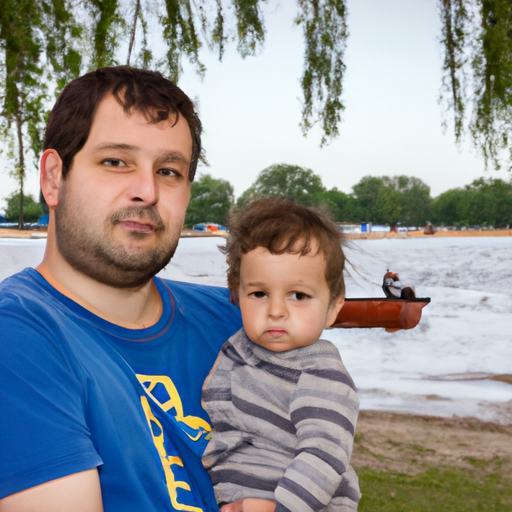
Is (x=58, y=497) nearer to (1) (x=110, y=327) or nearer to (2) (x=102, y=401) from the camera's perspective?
(2) (x=102, y=401)

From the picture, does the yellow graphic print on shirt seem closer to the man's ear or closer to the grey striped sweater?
the grey striped sweater

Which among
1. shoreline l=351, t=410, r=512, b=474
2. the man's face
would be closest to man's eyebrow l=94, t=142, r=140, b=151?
the man's face

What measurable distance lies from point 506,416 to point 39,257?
9.71 ft

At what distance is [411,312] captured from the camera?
1698mm

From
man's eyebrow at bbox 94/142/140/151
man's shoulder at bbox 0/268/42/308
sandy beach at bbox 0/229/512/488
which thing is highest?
man's eyebrow at bbox 94/142/140/151

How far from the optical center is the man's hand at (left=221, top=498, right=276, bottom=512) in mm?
772

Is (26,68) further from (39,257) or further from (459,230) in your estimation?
(459,230)

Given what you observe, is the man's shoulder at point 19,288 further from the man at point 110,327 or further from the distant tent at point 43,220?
the distant tent at point 43,220

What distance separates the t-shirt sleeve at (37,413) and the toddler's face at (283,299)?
0.31 metres

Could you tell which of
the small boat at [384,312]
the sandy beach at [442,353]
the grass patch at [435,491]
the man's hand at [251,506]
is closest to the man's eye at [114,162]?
the man's hand at [251,506]

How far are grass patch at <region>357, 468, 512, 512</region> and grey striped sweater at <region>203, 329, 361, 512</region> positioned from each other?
6.11 feet

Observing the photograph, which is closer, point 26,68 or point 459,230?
point 26,68

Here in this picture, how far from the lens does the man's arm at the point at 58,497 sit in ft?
1.88

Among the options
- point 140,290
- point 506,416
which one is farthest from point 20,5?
point 506,416
